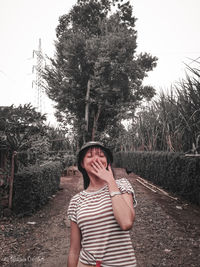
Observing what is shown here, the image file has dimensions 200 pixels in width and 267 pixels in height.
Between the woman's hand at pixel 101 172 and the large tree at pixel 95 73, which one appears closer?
the woman's hand at pixel 101 172

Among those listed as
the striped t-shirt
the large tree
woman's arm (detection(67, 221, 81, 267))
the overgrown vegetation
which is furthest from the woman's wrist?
the large tree

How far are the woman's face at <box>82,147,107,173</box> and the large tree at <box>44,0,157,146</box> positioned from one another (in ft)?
54.2

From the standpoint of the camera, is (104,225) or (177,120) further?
(177,120)

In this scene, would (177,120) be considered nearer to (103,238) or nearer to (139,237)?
(139,237)

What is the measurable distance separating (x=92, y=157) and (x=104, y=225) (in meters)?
0.45

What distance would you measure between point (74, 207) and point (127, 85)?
59.8ft

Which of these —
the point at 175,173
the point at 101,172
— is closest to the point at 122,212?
the point at 101,172

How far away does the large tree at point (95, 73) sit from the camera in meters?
17.8

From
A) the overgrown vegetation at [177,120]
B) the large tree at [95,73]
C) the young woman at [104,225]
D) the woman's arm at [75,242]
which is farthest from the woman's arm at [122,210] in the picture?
the large tree at [95,73]

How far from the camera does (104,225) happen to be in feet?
4.20

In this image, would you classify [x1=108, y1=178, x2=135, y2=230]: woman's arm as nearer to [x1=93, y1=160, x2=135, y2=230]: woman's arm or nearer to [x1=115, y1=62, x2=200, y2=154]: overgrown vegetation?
[x1=93, y1=160, x2=135, y2=230]: woman's arm

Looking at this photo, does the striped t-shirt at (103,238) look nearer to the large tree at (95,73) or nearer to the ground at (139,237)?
the ground at (139,237)

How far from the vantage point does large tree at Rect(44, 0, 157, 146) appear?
1783 centimetres

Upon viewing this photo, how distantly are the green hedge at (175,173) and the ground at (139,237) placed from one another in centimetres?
46
